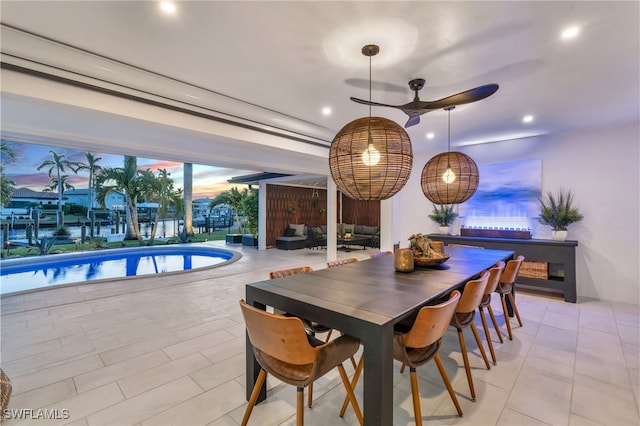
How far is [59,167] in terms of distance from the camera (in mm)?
10578

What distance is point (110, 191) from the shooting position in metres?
9.98

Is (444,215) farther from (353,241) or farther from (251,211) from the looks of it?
(251,211)

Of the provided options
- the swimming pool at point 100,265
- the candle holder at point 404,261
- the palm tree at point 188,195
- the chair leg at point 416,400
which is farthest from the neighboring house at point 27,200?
the chair leg at point 416,400

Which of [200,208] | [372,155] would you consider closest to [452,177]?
[372,155]

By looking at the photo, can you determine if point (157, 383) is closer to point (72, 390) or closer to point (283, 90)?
point (72, 390)

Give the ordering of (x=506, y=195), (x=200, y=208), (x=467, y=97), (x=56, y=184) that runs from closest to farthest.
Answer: (x=467, y=97), (x=506, y=195), (x=56, y=184), (x=200, y=208)

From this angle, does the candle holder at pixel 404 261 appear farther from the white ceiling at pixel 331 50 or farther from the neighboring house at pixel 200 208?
the neighboring house at pixel 200 208

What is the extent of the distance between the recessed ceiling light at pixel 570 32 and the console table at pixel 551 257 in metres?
3.41

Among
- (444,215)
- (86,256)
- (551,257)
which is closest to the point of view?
(551,257)

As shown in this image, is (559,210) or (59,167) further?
(59,167)

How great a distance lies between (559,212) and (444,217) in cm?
181

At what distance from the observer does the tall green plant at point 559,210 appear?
14.8ft

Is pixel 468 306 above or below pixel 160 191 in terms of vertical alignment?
below

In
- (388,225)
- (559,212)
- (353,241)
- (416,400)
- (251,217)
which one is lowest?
(416,400)
